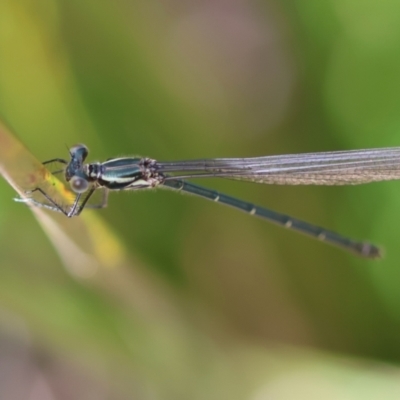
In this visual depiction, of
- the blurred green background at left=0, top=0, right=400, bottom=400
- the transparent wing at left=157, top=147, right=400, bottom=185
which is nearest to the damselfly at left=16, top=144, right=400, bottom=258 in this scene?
the transparent wing at left=157, top=147, right=400, bottom=185

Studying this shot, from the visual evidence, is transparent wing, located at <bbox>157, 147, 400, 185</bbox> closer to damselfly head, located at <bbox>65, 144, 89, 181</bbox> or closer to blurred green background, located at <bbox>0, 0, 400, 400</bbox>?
blurred green background, located at <bbox>0, 0, 400, 400</bbox>

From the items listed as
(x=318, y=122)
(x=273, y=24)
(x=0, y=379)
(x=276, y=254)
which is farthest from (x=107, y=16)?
(x=0, y=379)

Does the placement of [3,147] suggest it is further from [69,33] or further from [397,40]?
[397,40]

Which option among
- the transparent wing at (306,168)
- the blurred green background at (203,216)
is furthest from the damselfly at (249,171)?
the blurred green background at (203,216)

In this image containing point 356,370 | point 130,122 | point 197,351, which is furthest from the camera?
point 130,122

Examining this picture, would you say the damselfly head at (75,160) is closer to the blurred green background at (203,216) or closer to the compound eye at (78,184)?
the compound eye at (78,184)

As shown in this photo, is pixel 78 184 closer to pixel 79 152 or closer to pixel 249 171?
pixel 79 152

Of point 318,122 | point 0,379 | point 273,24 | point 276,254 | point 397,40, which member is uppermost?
point 273,24
